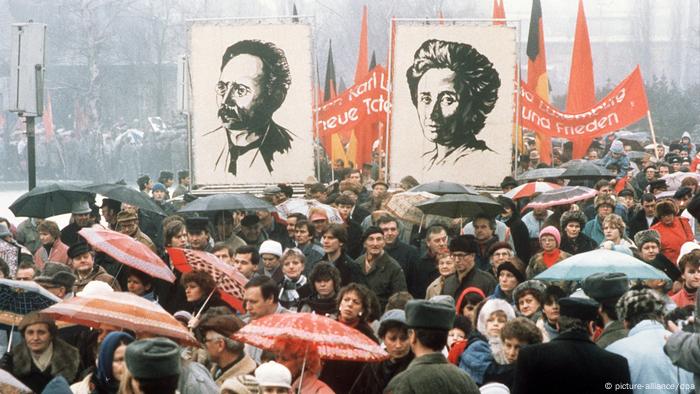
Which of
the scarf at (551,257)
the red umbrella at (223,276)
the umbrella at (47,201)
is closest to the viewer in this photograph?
the red umbrella at (223,276)

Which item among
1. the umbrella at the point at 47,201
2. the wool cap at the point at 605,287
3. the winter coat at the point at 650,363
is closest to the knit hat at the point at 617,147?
the umbrella at the point at 47,201

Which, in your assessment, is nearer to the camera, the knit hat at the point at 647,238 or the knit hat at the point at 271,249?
the knit hat at the point at 271,249

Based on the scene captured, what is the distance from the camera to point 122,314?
6.98 meters

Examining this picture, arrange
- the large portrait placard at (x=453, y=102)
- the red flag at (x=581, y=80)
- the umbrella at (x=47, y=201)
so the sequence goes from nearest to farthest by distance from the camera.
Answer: the umbrella at (x=47, y=201)
the large portrait placard at (x=453, y=102)
the red flag at (x=581, y=80)

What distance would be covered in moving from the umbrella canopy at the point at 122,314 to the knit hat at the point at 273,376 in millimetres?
1075

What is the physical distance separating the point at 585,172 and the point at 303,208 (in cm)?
409

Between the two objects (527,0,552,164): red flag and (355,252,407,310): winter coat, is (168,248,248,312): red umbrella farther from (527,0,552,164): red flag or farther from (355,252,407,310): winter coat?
(527,0,552,164): red flag

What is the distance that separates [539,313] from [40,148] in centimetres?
3686

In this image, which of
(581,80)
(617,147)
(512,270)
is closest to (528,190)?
(512,270)

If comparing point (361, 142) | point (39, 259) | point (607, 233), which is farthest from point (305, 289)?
point (361, 142)

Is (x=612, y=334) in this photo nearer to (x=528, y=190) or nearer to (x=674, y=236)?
(x=674, y=236)

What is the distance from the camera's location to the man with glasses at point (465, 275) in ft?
32.7

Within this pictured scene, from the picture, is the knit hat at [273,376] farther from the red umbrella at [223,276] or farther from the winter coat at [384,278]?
the winter coat at [384,278]

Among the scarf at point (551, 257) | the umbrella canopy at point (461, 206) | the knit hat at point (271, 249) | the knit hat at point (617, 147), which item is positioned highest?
the knit hat at point (617, 147)
